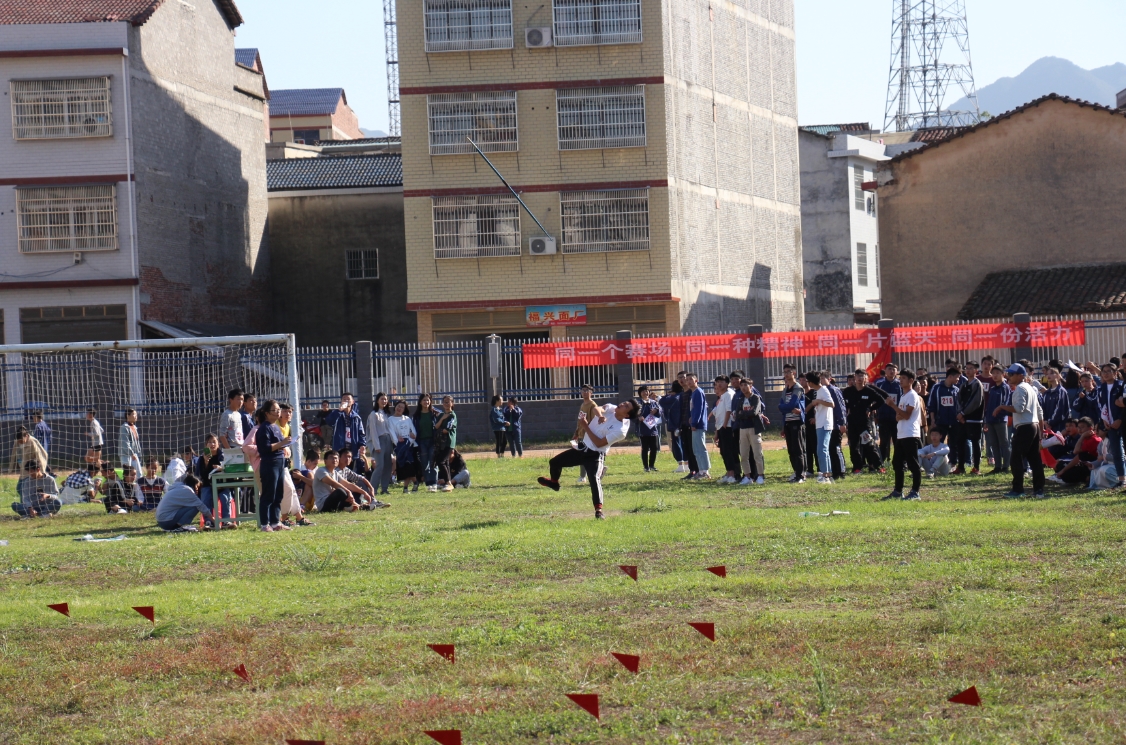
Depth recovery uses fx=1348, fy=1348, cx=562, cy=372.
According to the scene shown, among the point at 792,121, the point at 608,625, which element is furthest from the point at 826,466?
the point at 792,121

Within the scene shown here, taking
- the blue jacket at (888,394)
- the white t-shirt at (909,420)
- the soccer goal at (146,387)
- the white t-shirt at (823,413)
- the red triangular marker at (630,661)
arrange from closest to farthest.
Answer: the red triangular marker at (630,661) → the white t-shirt at (909,420) → the white t-shirt at (823,413) → the blue jacket at (888,394) → the soccer goal at (146,387)

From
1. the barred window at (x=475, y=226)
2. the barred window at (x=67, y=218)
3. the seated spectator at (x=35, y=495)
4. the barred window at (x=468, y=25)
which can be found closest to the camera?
the seated spectator at (x=35, y=495)

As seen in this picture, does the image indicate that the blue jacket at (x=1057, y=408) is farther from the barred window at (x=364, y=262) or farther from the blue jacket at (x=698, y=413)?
the barred window at (x=364, y=262)

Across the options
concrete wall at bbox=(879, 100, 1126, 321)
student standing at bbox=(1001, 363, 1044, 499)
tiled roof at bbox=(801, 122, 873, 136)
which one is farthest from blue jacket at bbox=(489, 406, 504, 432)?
tiled roof at bbox=(801, 122, 873, 136)

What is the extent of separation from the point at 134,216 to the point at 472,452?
1331cm

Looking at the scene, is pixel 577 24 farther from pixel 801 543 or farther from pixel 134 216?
pixel 801 543

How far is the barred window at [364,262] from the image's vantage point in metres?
44.1

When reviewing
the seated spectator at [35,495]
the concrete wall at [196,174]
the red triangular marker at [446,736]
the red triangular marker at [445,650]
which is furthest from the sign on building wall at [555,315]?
the red triangular marker at [446,736]

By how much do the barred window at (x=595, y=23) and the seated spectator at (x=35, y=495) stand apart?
2201 centimetres

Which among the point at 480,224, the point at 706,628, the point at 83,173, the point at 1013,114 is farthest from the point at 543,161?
the point at 706,628

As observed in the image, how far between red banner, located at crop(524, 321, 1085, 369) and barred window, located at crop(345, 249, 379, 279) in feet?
44.3

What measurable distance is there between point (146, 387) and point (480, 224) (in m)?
11.2

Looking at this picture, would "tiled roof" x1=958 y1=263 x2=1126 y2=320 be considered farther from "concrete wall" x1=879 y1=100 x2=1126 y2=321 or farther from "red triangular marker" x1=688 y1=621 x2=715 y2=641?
"red triangular marker" x1=688 y1=621 x2=715 y2=641

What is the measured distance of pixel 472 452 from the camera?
101 feet
